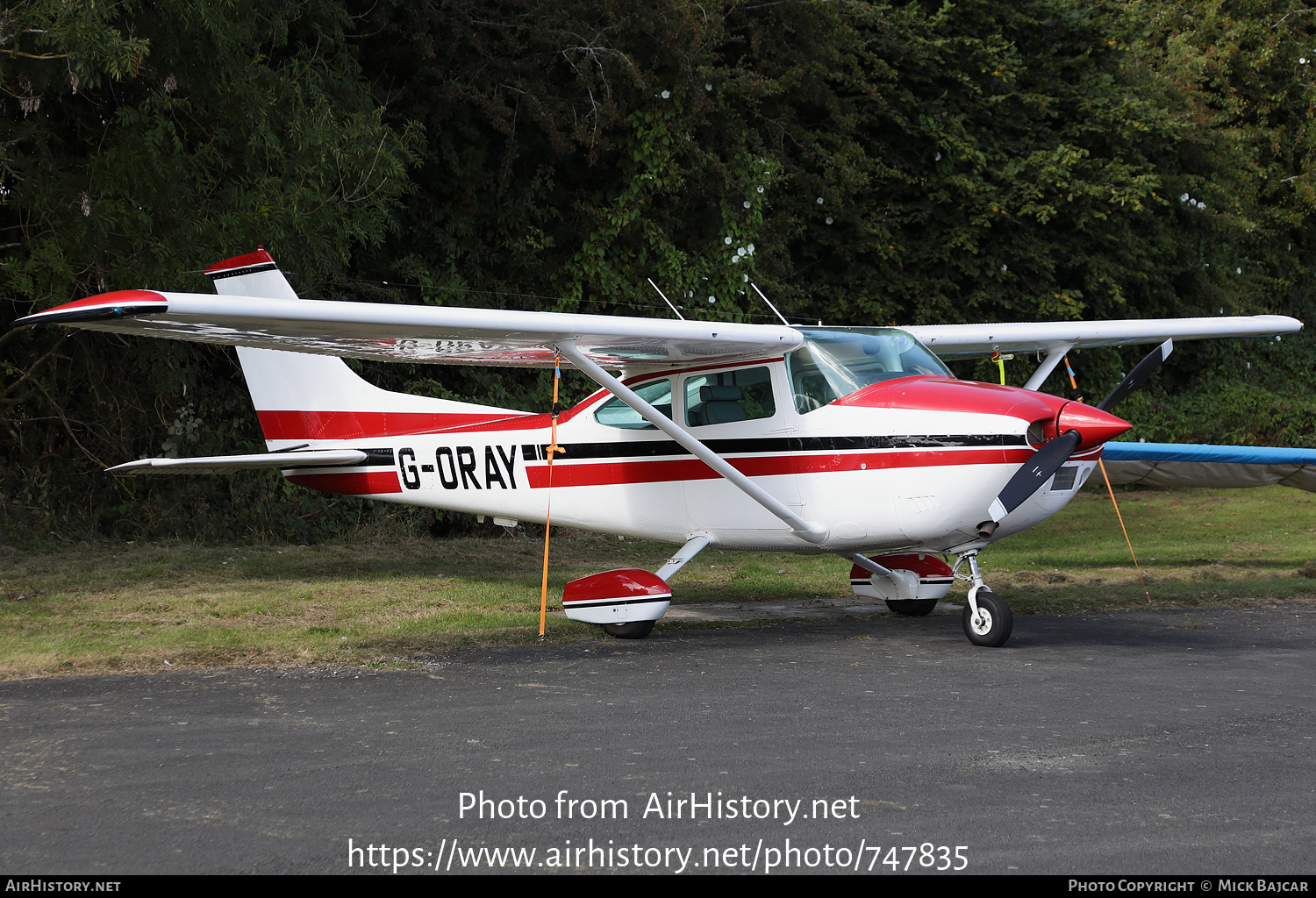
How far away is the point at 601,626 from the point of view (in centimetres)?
823

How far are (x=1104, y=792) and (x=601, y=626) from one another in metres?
4.67

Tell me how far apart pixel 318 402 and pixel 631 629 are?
423 cm

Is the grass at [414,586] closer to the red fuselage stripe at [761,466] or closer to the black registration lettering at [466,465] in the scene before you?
the black registration lettering at [466,465]

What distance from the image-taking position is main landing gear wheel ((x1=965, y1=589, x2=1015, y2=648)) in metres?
7.25

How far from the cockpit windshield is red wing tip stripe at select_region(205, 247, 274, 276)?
15.7 ft

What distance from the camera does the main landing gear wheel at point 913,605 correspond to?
353 inches

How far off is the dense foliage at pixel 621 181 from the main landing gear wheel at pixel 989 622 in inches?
290

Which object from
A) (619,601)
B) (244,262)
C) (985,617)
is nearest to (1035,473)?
(985,617)

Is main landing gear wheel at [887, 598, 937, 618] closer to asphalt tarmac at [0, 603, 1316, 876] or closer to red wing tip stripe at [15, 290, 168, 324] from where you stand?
asphalt tarmac at [0, 603, 1316, 876]

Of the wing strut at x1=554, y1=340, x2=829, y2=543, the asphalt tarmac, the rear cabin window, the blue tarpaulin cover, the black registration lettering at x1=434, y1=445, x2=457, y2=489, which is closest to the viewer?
the asphalt tarmac

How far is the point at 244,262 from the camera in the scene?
9.62 meters

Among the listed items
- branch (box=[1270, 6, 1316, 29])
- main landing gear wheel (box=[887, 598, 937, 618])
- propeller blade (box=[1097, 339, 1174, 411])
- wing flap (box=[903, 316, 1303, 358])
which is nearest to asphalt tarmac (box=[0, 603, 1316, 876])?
main landing gear wheel (box=[887, 598, 937, 618])

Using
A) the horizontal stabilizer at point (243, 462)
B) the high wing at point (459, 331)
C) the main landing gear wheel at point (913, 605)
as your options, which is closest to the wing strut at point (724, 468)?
the high wing at point (459, 331)
